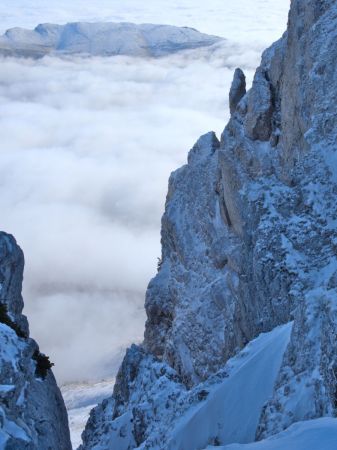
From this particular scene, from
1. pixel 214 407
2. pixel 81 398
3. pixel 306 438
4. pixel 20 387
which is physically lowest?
pixel 81 398

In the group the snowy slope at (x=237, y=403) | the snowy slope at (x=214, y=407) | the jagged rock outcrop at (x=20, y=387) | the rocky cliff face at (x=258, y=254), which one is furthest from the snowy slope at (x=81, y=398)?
the snowy slope at (x=237, y=403)

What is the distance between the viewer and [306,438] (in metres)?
16.8

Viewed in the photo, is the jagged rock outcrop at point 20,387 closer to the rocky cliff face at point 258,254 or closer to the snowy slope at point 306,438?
the rocky cliff face at point 258,254

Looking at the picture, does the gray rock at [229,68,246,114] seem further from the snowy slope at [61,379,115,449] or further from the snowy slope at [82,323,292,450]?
the snowy slope at [61,379,115,449]

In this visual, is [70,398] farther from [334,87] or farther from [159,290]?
[334,87]

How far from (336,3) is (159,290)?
32043 millimetres

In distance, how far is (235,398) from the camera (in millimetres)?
27891

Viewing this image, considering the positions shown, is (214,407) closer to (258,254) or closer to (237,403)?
(237,403)

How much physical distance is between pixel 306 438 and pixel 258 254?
16970 mm

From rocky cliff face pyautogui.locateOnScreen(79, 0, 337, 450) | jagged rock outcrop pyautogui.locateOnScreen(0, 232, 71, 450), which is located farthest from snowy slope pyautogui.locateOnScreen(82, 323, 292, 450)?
jagged rock outcrop pyautogui.locateOnScreen(0, 232, 71, 450)

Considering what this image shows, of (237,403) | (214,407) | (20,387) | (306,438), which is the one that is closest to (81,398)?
(214,407)

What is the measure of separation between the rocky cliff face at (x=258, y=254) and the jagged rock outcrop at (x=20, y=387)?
14.6 feet

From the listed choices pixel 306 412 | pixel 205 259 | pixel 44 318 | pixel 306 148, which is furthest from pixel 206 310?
pixel 44 318

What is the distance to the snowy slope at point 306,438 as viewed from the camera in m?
16.0
